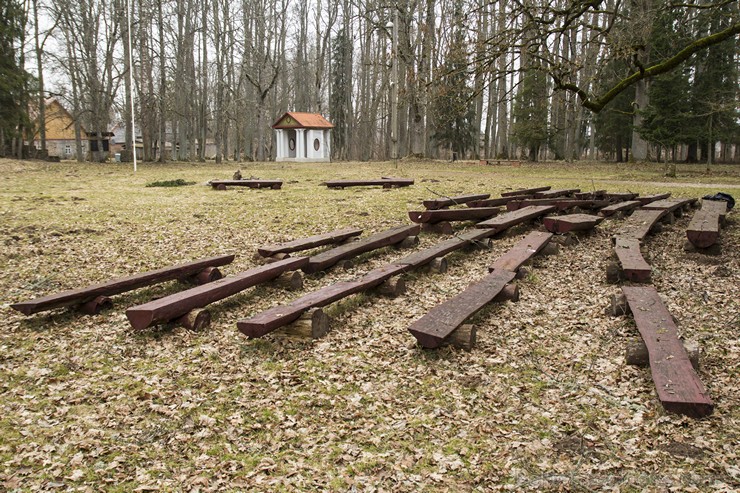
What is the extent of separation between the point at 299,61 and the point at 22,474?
48.7 meters

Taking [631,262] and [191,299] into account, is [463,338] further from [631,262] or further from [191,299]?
[631,262]

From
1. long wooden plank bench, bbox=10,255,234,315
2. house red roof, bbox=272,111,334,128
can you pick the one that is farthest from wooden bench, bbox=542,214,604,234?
house red roof, bbox=272,111,334,128

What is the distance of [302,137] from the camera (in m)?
45.0

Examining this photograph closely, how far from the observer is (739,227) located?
9.27m

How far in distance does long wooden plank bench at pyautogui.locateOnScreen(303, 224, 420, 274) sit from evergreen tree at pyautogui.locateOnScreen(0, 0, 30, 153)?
1010 inches

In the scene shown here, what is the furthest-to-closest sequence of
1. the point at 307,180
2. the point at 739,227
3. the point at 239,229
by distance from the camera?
the point at 307,180
the point at 239,229
the point at 739,227

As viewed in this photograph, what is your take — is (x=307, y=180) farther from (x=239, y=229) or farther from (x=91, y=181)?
(x=239, y=229)

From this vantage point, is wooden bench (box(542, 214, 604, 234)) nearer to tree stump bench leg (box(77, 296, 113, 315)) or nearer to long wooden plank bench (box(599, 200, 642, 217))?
long wooden plank bench (box(599, 200, 642, 217))

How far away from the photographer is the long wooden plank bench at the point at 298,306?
488cm

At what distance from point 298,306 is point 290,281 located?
142 centimetres

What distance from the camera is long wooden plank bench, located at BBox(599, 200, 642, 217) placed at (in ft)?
33.7

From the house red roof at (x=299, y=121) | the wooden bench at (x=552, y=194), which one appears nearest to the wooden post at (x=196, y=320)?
the wooden bench at (x=552, y=194)

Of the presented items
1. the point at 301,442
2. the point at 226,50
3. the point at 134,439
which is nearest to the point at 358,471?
the point at 301,442

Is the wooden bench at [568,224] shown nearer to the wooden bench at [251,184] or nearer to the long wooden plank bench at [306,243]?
the long wooden plank bench at [306,243]
